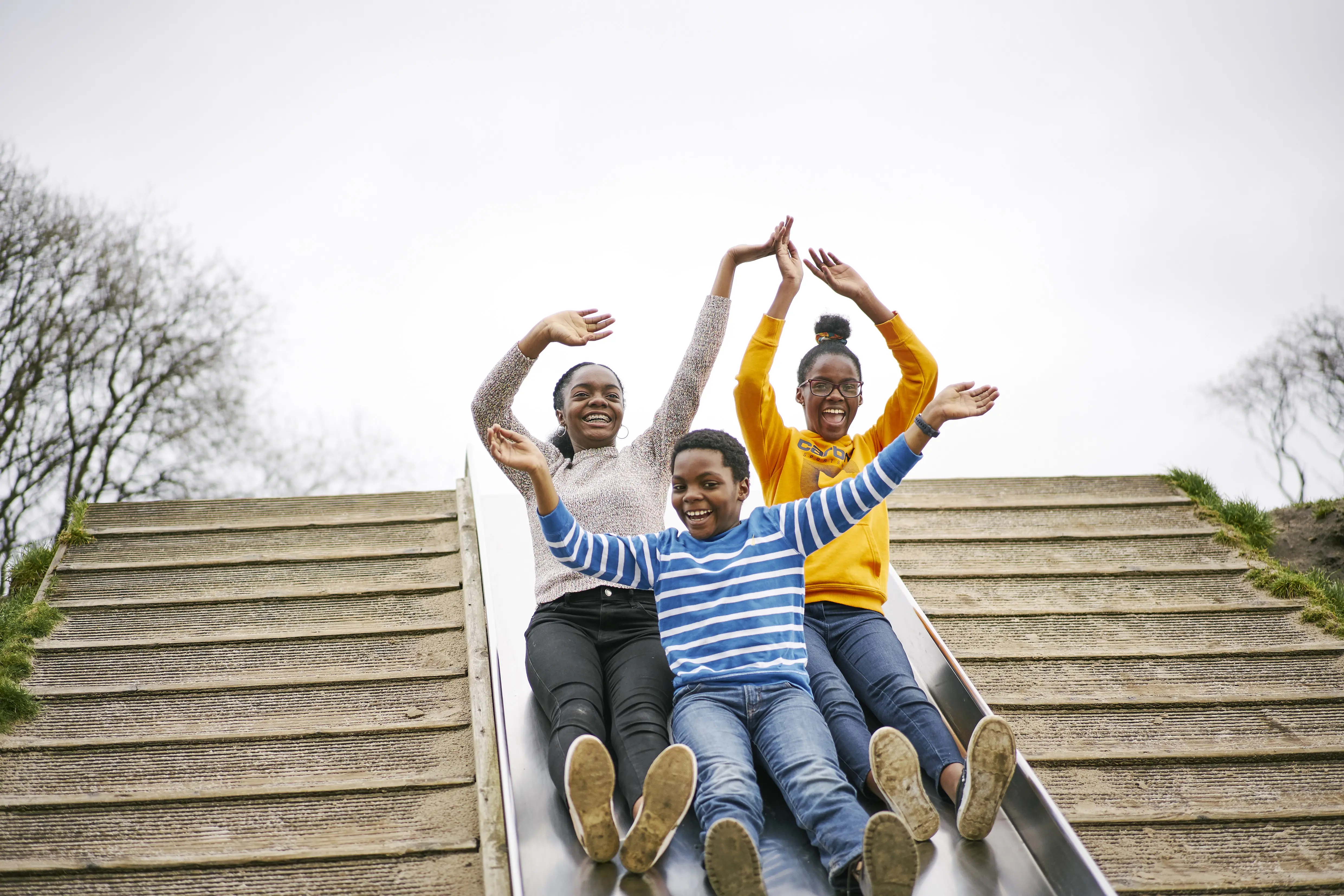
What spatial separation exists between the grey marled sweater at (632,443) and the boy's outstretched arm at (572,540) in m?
0.51

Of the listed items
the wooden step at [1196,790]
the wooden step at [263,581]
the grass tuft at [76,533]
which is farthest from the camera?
the grass tuft at [76,533]

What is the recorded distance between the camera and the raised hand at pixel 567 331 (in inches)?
143

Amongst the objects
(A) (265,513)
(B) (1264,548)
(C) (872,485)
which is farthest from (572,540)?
(B) (1264,548)

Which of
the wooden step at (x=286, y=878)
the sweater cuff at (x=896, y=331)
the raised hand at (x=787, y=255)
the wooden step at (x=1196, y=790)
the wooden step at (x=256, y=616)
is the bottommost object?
the wooden step at (x=1196, y=790)

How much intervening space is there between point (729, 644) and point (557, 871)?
78 cm

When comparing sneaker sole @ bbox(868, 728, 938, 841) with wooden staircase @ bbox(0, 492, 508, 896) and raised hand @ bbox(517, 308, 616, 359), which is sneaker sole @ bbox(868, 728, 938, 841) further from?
raised hand @ bbox(517, 308, 616, 359)

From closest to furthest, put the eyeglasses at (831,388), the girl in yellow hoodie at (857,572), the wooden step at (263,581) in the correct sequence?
the girl in yellow hoodie at (857,572) < the eyeglasses at (831,388) < the wooden step at (263,581)

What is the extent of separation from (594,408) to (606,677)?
3.73ft

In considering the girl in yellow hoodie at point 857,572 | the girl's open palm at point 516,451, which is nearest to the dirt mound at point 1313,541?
the girl in yellow hoodie at point 857,572

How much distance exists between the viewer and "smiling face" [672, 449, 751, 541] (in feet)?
10.1

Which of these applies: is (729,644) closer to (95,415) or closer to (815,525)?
(815,525)

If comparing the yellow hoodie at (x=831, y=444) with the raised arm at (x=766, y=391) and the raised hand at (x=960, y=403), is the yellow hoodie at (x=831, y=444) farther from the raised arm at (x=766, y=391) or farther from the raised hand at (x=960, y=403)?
the raised hand at (x=960, y=403)

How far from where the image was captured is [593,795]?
237 cm

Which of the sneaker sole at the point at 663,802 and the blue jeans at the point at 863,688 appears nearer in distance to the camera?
the sneaker sole at the point at 663,802
